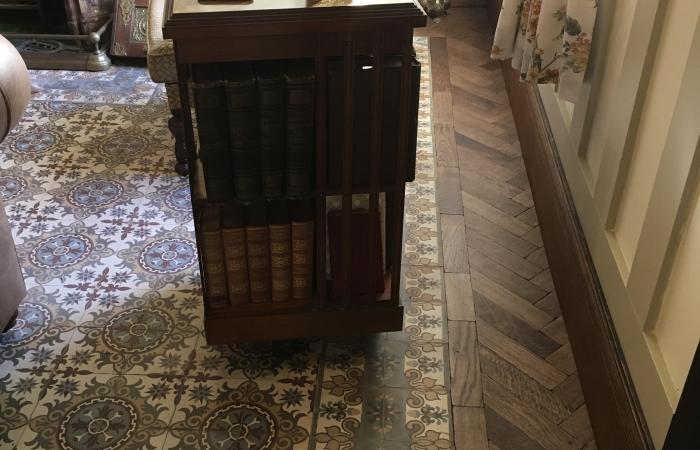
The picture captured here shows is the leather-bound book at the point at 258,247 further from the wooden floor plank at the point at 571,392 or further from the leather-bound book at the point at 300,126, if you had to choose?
the wooden floor plank at the point at 571,392

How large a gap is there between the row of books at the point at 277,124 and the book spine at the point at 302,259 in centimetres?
10

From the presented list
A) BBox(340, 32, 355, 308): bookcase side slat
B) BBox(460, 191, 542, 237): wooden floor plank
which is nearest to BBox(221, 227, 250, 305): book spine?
BBox(340, 32, 355, 308): bookcase side slat

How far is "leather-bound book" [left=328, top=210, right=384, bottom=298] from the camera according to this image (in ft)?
5.62

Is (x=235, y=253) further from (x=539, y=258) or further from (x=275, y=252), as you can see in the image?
(x=539, y=258)

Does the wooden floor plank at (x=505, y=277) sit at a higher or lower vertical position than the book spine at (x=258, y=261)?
lower

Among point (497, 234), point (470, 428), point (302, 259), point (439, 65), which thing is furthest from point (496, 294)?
point (439, 65)

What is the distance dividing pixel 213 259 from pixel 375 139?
1.48 ft

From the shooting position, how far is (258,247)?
1.70m

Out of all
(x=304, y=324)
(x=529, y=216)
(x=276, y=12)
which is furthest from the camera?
(x=529, y=216)

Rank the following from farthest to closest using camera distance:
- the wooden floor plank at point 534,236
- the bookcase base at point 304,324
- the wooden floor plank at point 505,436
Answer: the wooden floor plank at point 534,236 → the bookcase base at point 304,324 → the wooden floor plank at point 505,436

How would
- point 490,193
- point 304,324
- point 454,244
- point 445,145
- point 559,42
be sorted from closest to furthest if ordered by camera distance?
point 304,324, point 559,42, point 454,244, point 490,193, point 445,145

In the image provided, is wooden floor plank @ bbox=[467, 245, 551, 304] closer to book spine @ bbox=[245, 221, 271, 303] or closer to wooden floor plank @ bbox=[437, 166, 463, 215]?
wooden floor plank @ bbox=[437, 166, 463, 215]

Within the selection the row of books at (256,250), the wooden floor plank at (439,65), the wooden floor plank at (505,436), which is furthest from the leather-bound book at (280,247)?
the wooden floor plank at (439,65)

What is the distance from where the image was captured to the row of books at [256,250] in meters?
1.68
